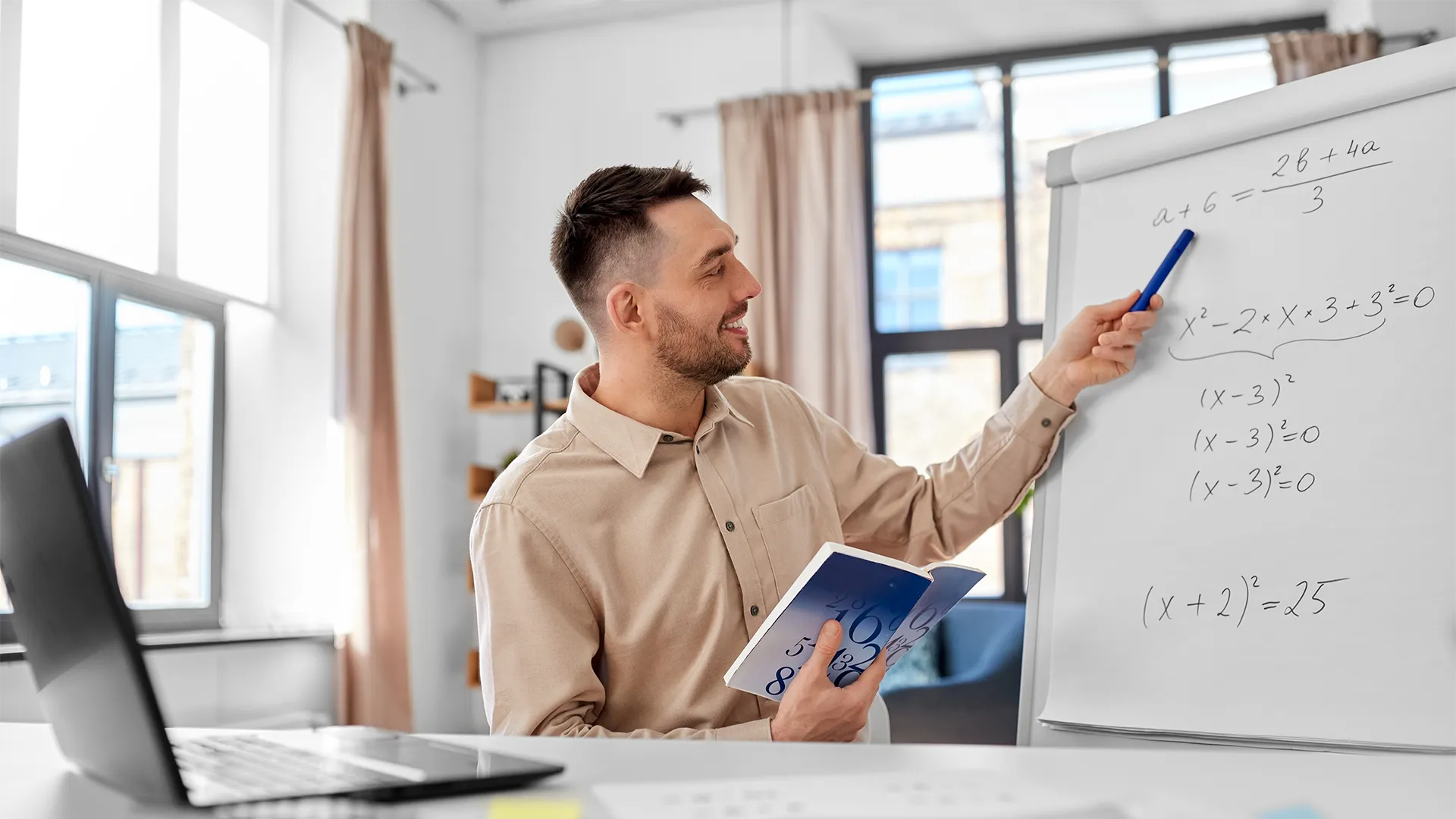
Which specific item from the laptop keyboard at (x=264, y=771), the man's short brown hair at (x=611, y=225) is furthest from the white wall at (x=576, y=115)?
the laptop keyboard at (x=264, y=771)

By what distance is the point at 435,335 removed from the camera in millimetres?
4441

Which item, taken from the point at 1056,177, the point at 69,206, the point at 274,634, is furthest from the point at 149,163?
the point at 1056,177

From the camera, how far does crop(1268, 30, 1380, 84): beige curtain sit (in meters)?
3.88

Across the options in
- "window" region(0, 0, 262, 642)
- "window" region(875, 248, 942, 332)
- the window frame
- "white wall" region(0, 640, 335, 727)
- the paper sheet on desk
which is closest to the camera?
the paper sheet on desk

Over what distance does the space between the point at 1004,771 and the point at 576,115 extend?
172 inches

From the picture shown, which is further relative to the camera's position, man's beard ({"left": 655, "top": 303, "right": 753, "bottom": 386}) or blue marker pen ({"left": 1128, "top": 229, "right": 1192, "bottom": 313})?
man's beard ({"left": 655, "top": 303, "right": 753, "bottom": 386})

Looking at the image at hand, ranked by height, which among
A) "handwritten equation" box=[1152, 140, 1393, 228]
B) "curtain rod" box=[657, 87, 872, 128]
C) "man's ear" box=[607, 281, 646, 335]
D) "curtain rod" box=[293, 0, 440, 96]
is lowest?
"man's ear" box=[607, 281, 646, 335]

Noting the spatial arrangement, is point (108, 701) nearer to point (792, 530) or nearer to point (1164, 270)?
point (792, 530)

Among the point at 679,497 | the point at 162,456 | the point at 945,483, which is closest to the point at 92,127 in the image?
the point at 162,456

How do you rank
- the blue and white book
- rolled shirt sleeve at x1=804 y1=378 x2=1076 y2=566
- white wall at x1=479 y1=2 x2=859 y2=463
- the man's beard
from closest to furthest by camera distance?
the blue and white book, rolled shirt sleeve at x1=804 y1=378 x2=1076 y2=566, the man's beard, white wall at x1=479 y1=2 x2=859 y2=463

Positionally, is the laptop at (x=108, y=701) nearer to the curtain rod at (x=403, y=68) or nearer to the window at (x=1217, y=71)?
the curtain rod at (x=403, y=68)

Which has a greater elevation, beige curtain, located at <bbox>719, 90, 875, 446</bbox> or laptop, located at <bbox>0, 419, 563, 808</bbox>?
beige curtain, located at <bbox>719, 90, 875, 446</bbox>

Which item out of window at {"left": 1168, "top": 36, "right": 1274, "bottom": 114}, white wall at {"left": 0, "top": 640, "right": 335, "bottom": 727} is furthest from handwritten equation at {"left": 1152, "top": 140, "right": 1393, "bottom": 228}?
window at {"left": 1168, "top": 36, "right": 1274, "bottom": 114}

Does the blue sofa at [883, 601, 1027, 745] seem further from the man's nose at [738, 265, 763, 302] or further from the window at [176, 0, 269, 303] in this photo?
the window at [176, 0, 269, 303]
